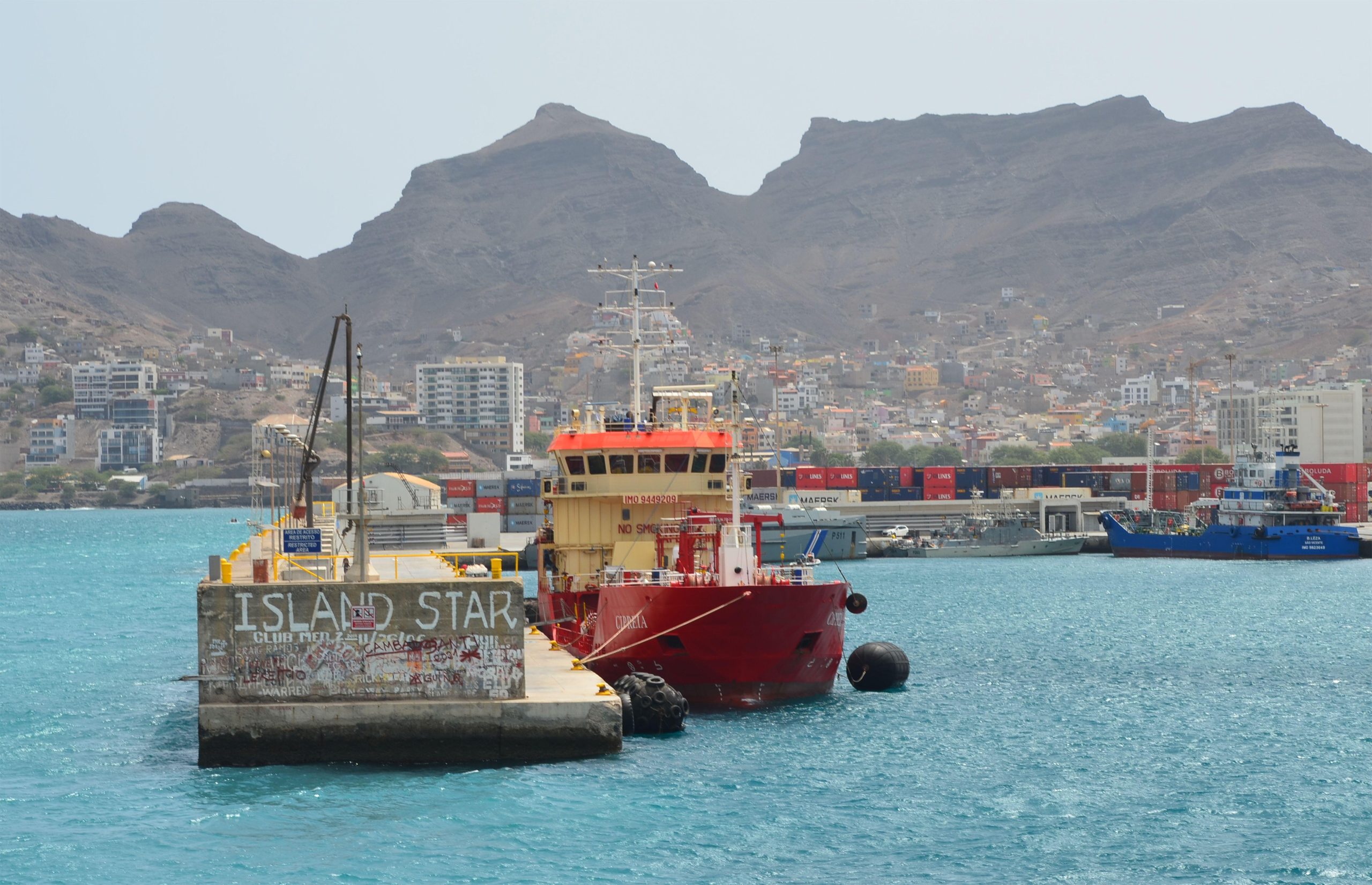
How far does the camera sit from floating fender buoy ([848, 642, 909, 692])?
4141 centimetres

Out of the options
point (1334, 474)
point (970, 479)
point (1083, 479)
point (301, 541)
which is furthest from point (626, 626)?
point (1083, 479)

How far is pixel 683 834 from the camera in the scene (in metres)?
26.1

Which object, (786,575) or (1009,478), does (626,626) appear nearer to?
(786,575)

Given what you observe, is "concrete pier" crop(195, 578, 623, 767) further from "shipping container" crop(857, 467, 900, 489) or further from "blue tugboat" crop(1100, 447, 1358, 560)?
"shipping container" crop(857, 467, 900, 489)

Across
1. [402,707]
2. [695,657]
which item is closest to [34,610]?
[695,657]

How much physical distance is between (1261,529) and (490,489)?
67850 mm

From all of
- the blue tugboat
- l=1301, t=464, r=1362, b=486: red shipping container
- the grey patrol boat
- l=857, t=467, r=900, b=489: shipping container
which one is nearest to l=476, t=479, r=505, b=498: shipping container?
l=857, t=467, r=900, b=489: shipping container

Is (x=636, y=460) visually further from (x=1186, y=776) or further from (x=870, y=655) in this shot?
(x=1186, y=776)

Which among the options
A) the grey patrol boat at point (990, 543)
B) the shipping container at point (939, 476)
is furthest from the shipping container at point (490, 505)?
the shipping container at point (939, 476)

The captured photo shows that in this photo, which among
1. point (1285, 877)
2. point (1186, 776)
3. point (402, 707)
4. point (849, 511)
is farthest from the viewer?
point (849, 511)

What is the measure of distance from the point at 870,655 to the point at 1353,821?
50.3ft

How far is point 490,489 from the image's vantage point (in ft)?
495

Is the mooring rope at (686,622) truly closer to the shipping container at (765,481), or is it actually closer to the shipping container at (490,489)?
the shipping container at (490,489)

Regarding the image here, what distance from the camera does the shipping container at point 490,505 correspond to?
147750 mm
